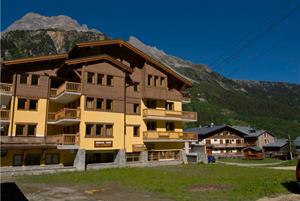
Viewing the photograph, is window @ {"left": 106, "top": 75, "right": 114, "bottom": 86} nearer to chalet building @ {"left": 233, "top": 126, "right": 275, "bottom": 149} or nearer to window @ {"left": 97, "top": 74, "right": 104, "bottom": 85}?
window @ {"left": 97, "top": 74, "right": 104, "bottom": 85}

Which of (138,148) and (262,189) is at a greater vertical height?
(138,148)

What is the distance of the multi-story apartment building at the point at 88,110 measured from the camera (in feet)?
117

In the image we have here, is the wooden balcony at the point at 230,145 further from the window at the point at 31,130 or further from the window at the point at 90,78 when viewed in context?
the window at the point at 31,130

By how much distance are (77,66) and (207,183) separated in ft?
74.5

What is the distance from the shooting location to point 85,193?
1977 cm

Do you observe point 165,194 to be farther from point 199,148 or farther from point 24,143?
point 199,148

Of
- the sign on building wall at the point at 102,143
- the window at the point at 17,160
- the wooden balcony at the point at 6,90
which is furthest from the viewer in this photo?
the sign on building wall at the point at 102,143

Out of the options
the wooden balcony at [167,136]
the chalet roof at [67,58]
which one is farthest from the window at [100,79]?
the wooden balcony at [167,136]

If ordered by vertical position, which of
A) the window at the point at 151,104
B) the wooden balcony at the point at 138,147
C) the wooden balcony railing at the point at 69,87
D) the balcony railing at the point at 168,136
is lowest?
the wooden balcony at the point at 138,147

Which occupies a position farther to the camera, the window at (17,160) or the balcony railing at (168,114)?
the balcony railing at (168,114)

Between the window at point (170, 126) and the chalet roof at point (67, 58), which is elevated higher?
the chalet roof at point (67, 58)

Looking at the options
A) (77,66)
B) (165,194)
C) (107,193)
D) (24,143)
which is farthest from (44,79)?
(165,194)

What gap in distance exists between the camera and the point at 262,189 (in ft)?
64.4

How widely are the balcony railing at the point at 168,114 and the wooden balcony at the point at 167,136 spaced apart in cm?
225
